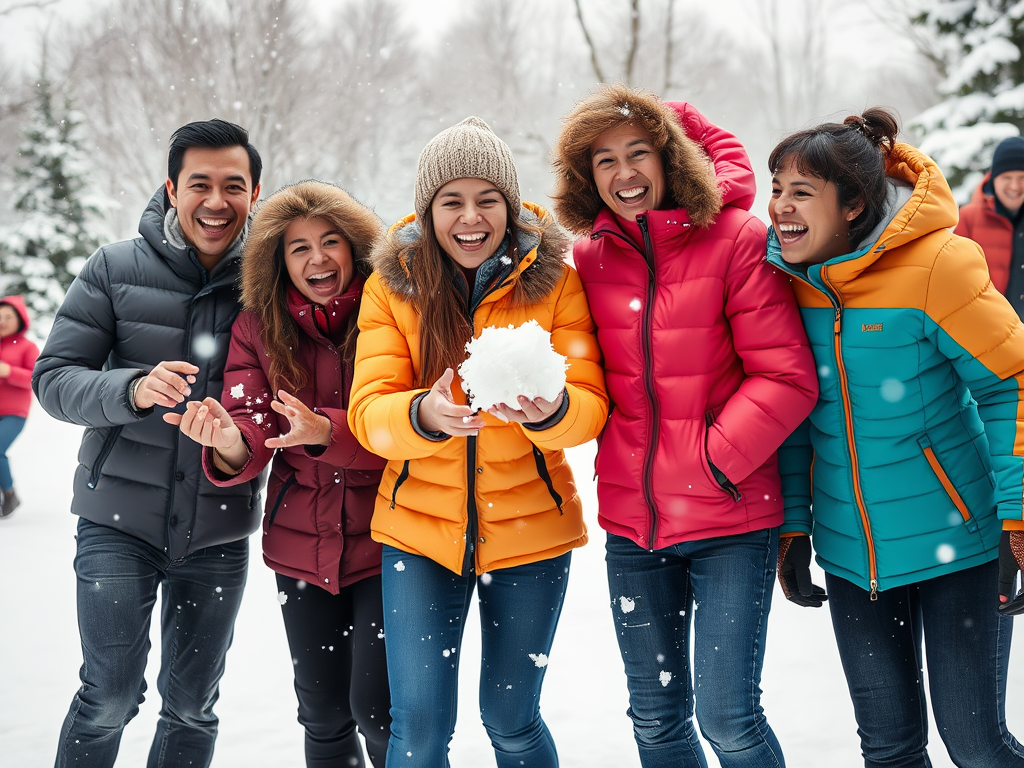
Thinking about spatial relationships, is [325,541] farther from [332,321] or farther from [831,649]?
[831,649]

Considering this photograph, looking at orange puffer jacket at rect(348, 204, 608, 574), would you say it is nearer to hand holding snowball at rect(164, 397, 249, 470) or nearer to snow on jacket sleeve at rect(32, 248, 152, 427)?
hand holding snowball at rect(164, 397, 249, 470)

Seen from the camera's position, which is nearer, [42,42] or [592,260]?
[592,260]

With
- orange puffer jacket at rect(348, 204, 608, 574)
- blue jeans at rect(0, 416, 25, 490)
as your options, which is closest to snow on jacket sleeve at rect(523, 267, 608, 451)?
orange puffer jacket at rect(348, 204, 608, 574)

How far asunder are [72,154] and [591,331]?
62.5 ft

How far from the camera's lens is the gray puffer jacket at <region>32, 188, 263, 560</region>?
2.96 m

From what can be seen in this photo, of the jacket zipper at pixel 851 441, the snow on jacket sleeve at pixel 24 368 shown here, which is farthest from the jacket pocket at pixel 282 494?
the snow on jacket sleeve at pixel 24 368

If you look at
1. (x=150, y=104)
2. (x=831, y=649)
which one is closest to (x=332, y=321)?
(x=831, y=649)

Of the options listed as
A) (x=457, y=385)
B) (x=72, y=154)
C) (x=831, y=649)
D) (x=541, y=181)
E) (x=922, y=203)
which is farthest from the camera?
(x=541, y=181)

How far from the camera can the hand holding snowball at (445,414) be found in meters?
2.47

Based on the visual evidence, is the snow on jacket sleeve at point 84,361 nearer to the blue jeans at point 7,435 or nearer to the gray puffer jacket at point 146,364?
the gray puffer jacket at point 146,364

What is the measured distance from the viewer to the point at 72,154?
18.3 m

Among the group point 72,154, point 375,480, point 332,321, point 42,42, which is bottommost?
point 375,480

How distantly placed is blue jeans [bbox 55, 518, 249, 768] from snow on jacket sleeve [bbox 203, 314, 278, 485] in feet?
1.31

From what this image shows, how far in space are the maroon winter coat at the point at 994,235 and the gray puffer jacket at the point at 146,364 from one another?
19.2ft
